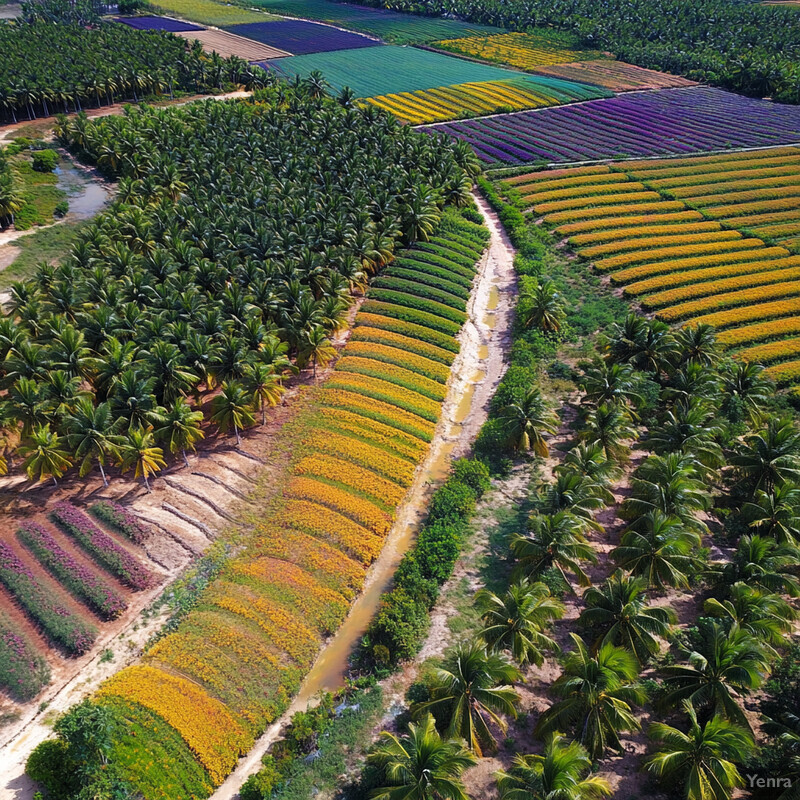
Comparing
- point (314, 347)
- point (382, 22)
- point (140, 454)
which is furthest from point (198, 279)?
point (382, 22)

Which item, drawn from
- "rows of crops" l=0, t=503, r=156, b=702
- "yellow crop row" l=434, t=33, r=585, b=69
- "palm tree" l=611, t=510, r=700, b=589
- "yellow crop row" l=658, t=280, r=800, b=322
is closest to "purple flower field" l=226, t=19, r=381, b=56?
"yellow crop row" l=434, t=33, r=585, b=69

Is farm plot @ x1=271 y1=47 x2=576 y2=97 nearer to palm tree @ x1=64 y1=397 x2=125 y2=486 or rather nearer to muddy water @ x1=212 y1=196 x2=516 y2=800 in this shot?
muddy water @ x1=212 y1=196 x2=516 y2=800

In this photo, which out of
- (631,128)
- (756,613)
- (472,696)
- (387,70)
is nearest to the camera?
(472,696)

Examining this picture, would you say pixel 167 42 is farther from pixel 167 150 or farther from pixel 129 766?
pixel 129 766

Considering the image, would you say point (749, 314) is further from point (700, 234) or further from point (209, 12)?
point (209, 12)

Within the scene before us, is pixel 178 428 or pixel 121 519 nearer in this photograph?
pixel 121 519
